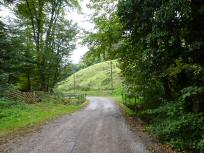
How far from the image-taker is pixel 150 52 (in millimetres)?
15359

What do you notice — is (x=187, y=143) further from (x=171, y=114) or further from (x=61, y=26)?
(x=61, y=26)

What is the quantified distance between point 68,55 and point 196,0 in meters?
29.9

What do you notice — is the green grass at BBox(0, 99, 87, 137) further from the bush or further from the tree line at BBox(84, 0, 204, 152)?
the bush

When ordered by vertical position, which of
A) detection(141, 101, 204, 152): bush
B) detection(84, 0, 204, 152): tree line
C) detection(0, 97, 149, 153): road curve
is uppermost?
detection(84, 0, 204, 152): tree line

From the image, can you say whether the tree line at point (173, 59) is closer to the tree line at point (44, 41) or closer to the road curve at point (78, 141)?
the road curve at point (78, 141)

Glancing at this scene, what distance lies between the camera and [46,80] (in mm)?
39594

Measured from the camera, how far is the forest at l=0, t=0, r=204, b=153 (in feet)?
41.7

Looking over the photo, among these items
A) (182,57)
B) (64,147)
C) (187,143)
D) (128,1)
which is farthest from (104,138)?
(128,1)

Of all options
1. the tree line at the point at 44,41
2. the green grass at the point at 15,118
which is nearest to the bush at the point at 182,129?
the green grass at the point at 15,118

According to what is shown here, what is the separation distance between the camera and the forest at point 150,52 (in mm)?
12703

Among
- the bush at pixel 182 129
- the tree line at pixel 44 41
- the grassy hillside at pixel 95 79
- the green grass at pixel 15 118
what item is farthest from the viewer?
the grassy hillside at pixel 95 79

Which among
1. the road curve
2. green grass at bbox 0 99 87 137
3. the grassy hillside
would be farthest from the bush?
the grassy hillside

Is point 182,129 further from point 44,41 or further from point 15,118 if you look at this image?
point 44,41

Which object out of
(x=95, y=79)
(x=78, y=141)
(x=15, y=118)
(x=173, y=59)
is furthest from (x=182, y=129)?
(x=95, y=79)
